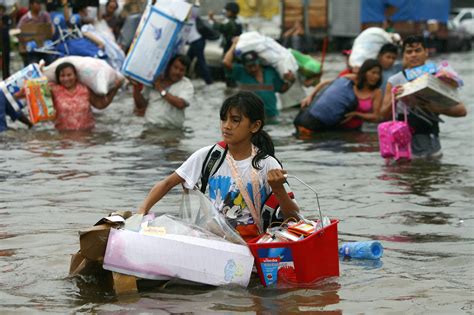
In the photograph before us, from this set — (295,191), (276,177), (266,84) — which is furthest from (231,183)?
(266,84)

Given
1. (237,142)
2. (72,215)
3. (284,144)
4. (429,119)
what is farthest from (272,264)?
(284,144)

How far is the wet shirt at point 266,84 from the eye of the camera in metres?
15.7

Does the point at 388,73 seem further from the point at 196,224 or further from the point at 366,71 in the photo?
the point at 196,224

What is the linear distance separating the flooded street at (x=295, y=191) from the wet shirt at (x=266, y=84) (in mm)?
540

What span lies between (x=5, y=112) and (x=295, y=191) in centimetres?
484

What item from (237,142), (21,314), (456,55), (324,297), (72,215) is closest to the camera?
(21,314)

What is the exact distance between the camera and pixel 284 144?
42.4 ft

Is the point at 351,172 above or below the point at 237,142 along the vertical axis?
below

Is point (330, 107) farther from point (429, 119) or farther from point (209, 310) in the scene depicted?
point (209, 310)

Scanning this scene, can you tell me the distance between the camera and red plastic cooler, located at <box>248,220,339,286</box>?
19.6 ft

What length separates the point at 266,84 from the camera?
51.7 ft

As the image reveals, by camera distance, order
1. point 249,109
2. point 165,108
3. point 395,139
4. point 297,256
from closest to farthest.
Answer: point 297,256, point 249,109, point 395,139, point 165,108

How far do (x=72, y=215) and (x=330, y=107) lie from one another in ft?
18.3

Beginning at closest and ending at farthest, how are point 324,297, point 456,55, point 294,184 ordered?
point 324,297 < point 294,184 < point 456,55
